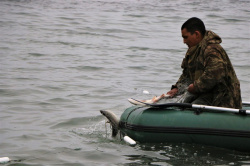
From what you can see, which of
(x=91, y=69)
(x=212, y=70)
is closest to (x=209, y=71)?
(x=212, y=70)

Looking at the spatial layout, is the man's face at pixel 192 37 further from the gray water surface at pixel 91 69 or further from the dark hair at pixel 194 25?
the gray water surface at pixel 91 69

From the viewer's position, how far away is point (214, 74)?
6555mm

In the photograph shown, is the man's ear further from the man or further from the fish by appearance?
the fish

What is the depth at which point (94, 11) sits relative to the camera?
22.3m

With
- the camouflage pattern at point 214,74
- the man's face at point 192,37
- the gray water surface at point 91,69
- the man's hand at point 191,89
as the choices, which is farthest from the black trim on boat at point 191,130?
the man's face at point 192,37

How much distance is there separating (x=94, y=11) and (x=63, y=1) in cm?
268

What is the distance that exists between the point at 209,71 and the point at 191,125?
66cm

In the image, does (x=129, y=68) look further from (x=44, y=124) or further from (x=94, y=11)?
(x=94, y=11)

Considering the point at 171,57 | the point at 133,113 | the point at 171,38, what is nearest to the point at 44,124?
the point at 133,113

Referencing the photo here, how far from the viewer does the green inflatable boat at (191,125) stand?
6469 millimetres

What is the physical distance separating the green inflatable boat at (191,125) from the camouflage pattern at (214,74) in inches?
8.9

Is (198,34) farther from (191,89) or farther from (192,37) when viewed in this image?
(191,89)

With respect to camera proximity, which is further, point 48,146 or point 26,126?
point 26,126

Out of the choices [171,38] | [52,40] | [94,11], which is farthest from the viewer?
[94,11]
